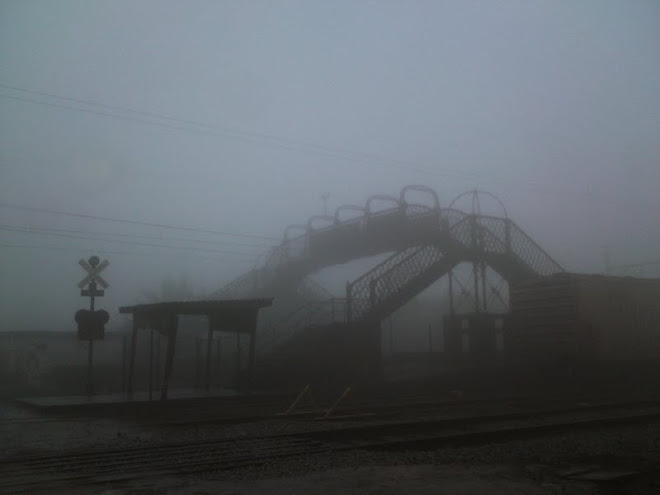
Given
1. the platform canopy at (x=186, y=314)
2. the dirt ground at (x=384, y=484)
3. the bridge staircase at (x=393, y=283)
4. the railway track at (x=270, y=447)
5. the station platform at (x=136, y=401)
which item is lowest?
the dirt ground at (x=384, y=484)

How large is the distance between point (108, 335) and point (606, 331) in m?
22.1

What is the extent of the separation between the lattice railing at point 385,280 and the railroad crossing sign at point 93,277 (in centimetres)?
908

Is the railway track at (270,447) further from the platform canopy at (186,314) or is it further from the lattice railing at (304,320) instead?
the lattice railing at (304,320)

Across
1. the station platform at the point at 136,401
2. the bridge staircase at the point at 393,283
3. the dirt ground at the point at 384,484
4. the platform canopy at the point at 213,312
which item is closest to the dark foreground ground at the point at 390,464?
the dirt ground at the point at 384,484

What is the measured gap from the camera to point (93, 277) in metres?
16.1

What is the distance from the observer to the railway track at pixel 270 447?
24.0 feet

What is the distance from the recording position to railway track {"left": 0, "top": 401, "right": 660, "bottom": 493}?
289 inches

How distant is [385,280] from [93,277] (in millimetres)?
10782

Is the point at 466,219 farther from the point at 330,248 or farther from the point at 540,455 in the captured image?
the point at 540,455

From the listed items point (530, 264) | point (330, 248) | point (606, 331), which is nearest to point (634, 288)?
point (606, 331)

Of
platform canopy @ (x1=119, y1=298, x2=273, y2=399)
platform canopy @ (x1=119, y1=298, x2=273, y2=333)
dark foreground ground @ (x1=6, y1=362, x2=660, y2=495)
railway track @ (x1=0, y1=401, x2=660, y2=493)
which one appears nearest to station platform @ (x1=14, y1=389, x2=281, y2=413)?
platform canopy @ (x1=119, y1=298, x2=273, y2=399)

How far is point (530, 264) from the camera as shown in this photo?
27.9 m

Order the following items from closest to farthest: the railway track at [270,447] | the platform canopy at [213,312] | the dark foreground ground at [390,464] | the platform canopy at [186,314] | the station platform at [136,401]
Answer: the dark foreground ground at [390,464] → the railway track at [270,447] → the station platform at [136,401] → the platform canopy at [186,314] → the platform canopy at [213,312]

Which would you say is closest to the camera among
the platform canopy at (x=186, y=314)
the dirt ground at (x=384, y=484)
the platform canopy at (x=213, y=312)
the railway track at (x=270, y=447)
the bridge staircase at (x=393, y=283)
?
the dirt ground at (x=384, y=484)
